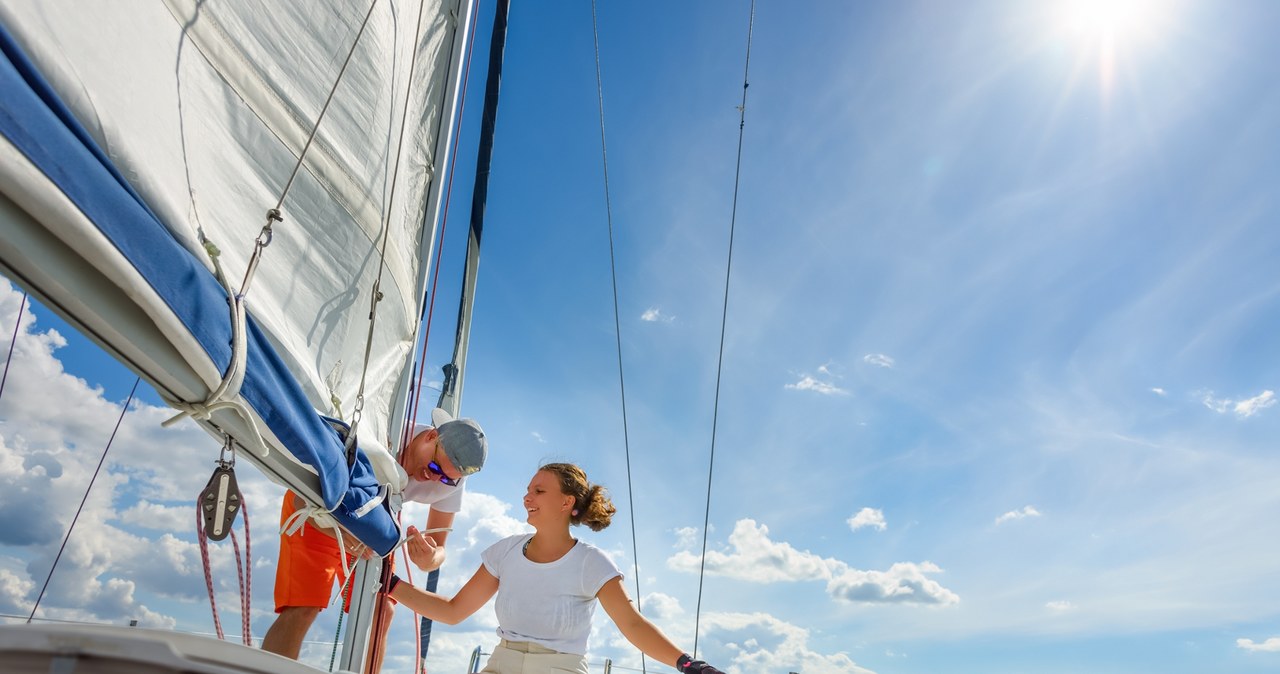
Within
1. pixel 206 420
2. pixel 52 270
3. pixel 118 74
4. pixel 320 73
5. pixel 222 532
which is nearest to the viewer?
pixel 52 270

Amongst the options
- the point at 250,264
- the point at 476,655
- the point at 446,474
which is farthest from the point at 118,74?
the point at 476,655

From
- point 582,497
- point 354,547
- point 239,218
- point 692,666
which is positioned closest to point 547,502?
point 582,497

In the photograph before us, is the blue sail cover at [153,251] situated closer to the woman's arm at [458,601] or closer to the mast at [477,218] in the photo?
the woman's arm at [458,601]

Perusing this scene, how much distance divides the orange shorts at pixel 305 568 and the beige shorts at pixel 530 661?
539 millimetres

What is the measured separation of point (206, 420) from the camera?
4.89 feet

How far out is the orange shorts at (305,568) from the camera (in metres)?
2.39

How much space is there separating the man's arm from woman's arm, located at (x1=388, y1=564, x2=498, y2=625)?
10 cm

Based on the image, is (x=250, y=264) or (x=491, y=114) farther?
(x=491, y=114)

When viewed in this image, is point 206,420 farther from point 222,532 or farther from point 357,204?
point 357,204

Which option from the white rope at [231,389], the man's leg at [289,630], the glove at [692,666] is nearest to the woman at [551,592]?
the glove at [692,666]

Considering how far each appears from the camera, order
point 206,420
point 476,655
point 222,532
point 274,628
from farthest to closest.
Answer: point 476,655 → point 274,628 → point 222,532 → point 206,420

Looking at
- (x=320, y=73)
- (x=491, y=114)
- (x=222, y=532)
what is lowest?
(x=222, y=532)

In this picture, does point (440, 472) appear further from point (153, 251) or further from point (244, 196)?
point (153, 251)

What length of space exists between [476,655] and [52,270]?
8.47ft
